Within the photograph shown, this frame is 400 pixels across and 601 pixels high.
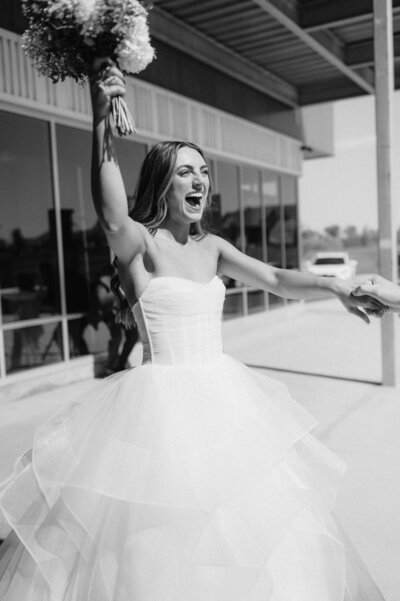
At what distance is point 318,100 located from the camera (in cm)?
1392

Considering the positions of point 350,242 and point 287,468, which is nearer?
point 287,468

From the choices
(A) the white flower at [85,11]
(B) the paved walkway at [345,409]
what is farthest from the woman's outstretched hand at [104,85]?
(B) the paved walkway at [345,409]

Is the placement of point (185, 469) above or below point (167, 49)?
below

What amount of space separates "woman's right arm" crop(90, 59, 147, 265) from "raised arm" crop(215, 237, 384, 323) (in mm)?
748

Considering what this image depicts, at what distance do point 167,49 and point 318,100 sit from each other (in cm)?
559

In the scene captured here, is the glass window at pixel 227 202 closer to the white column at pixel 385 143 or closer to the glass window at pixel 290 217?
the glass window at pixel 290 217

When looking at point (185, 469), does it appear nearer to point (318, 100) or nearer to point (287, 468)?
point (287, 468)

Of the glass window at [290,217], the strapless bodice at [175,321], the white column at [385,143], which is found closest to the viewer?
the strapless bodice at [175,321]

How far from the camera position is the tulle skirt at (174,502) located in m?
1.95

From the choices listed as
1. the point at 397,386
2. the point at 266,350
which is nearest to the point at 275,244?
the point at 266,350

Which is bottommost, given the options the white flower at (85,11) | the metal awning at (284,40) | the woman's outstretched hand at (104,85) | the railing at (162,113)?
the woman's outstretched hand at (104,85)

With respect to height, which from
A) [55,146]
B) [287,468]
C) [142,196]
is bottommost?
[287,468]

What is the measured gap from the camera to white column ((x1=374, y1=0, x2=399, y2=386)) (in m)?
6.69

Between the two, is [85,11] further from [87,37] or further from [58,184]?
[58,184]
